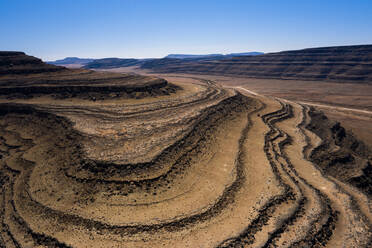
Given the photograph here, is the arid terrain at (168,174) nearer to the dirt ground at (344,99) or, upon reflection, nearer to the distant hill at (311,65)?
the dirt ground at (344,99)

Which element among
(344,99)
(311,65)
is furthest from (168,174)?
(311,65)

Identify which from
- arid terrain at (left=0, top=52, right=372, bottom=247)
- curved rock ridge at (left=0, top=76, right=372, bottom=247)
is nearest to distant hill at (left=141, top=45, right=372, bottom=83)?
arid terrain at (left=0, top=52, right=372, bottom=247)

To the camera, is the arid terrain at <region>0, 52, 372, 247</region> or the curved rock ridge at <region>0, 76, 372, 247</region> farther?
the arid terrain at <region>0, 52, 372, 247</region>

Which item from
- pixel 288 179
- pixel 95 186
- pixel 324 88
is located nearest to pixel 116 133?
pixel 95 186

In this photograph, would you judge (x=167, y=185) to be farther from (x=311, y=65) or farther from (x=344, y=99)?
(x=311, y=65)

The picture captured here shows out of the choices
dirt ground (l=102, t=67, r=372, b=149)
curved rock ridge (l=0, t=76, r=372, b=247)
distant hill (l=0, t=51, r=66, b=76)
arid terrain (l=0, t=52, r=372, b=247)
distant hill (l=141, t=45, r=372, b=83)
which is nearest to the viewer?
curved rock ridge (l=0, t=76, r=372, b=247)

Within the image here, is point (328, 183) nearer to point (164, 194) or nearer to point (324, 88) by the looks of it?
point (164, 194)

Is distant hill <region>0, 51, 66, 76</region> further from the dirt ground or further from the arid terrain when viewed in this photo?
the dirt ground
